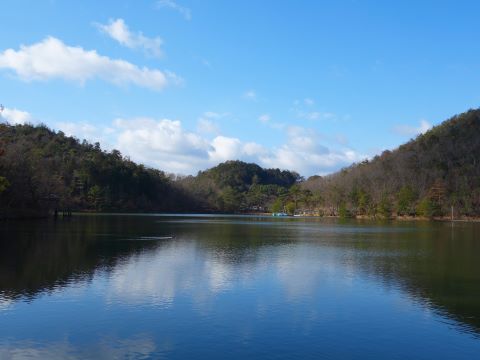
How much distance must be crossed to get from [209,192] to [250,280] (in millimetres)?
134083

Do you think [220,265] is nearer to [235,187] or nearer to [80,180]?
[80,180]

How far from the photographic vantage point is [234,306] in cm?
1363

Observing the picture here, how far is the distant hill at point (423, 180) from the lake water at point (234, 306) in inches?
2630

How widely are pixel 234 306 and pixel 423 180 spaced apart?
9179cm

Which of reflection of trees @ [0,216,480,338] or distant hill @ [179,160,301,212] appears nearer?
reflection of trees @ [0,216,480,338]

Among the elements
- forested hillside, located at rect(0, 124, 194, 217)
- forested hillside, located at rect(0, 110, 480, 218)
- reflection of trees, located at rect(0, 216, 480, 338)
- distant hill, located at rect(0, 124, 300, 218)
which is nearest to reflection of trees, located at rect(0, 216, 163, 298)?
reflection of trees, located at rect(0, 216, 480, 338)

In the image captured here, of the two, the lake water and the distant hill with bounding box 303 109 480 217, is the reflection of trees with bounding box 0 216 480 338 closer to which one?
the lake water

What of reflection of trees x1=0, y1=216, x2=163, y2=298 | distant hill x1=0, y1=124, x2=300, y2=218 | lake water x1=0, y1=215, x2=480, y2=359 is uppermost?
distant hill x1=0, y1=124, x2=300, y2=218

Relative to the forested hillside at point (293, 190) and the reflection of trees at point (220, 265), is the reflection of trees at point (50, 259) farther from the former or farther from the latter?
the forested hillside at point (293, 190)

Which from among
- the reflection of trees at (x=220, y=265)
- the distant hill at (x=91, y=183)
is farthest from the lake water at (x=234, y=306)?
the distant hill at (x=91, y=183)

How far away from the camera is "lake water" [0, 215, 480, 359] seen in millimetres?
10070

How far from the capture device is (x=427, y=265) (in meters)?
22.5

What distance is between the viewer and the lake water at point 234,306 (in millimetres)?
10070

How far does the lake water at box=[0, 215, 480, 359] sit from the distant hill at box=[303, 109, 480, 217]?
66799 mm
